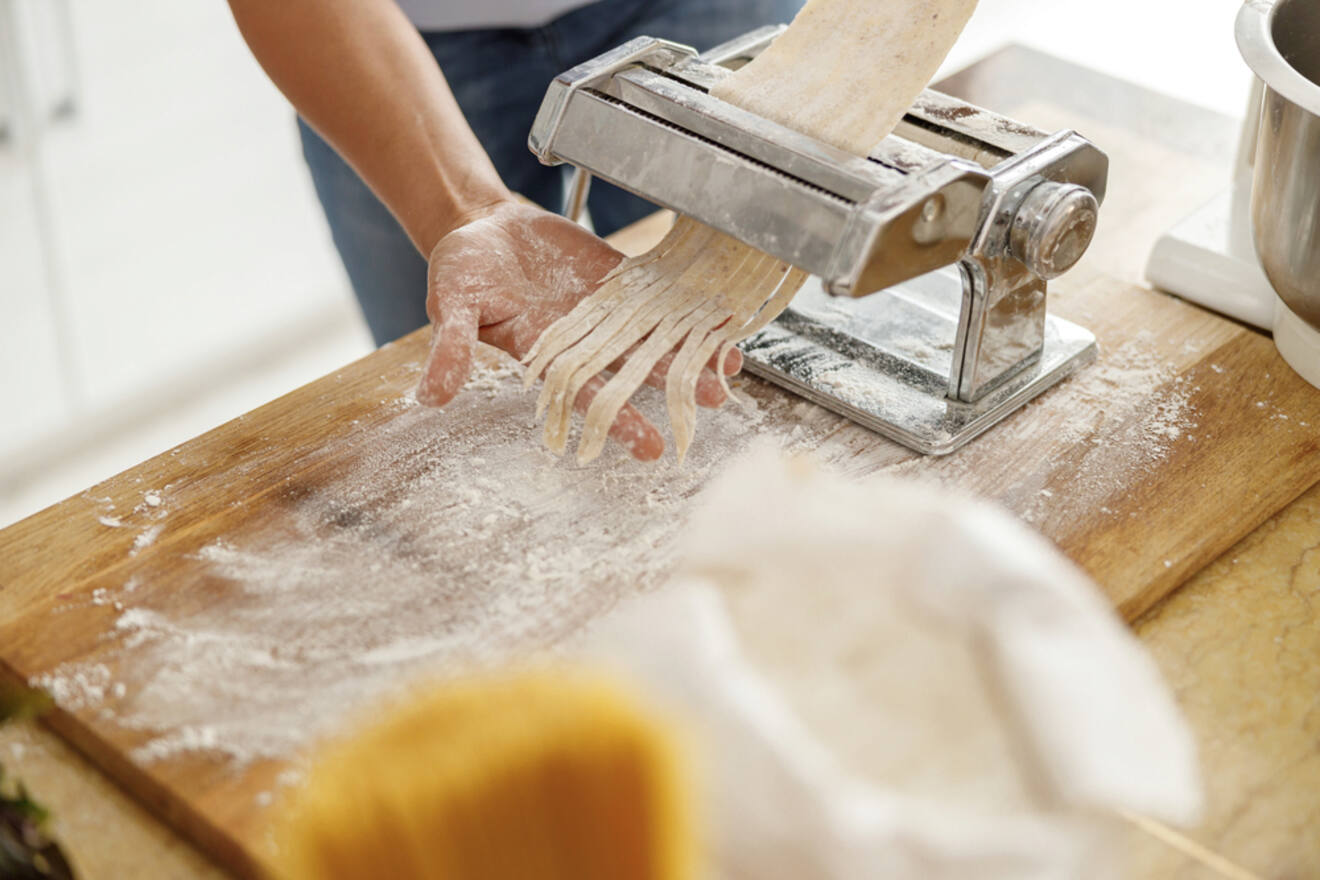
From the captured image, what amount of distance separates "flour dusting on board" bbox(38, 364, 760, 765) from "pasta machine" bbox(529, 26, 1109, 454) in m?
0.14

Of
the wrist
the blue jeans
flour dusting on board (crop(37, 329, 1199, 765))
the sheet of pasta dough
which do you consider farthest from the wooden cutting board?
the blue jeans

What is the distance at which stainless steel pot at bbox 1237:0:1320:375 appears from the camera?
930 millimetres

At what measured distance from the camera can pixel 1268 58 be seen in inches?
37.0

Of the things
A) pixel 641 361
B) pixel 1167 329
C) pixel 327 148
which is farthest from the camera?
pixel 327 148

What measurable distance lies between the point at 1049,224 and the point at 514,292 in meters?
0.43

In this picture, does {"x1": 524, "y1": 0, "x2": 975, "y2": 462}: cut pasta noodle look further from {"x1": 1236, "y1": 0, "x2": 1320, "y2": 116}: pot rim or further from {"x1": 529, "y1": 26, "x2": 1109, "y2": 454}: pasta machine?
{"x1": 1236, "y1": 0, "x2": 1320, "y2": 116}: pot rim

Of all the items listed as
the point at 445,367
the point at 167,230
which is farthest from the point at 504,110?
the point at 167,230

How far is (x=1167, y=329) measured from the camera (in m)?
1.17

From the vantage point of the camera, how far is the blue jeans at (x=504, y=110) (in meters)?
1.42

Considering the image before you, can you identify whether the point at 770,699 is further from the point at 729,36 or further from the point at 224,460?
the point at 729,36

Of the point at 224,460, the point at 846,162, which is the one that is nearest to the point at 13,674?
the point at 224,460

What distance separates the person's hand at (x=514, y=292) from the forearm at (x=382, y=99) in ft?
0.22

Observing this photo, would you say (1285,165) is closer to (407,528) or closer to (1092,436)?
(1092,436)

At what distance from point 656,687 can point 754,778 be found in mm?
61
